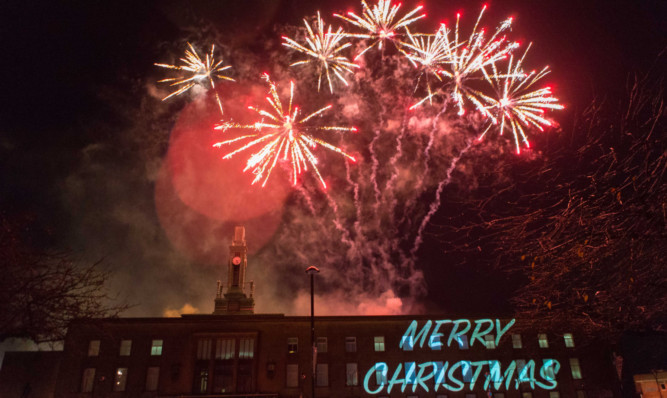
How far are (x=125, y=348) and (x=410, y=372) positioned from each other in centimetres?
2618

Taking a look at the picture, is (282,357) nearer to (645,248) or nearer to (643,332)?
(643,332)

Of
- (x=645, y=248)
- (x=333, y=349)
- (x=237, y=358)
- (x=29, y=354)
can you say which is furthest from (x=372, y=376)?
(x=29, y=354)

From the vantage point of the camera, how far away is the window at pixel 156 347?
131ft

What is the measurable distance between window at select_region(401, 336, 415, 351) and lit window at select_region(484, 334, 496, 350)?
23.6ft

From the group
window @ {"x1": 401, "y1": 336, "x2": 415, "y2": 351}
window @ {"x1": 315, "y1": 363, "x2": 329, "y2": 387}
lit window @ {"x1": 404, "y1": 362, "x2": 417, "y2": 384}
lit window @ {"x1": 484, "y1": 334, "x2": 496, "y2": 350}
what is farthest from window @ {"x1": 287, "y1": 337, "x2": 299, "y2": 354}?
lit window @ {"x1": 484, "y1": 334, "x2": 496, "y2": 350}

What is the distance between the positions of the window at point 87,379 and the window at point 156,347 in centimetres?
514

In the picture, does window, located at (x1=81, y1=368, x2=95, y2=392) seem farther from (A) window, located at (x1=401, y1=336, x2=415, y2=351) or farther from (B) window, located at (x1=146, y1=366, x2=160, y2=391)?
(A) window, located at (x1=401, y1=336, x2=415, y2=351)

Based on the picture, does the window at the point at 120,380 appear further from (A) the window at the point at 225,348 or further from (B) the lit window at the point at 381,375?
(B) the lit window at the point at 381,375

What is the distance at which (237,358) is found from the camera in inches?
1581

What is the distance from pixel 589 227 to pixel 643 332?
6964mm

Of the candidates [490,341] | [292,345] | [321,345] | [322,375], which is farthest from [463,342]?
[292,345]

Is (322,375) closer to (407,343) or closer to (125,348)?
(407,343)

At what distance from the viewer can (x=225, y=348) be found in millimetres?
40656

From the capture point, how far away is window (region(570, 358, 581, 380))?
4175 cm
